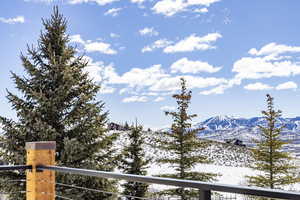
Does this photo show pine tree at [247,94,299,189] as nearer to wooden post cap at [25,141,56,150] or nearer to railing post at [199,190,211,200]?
wooden post cap at [25,141,56,150]

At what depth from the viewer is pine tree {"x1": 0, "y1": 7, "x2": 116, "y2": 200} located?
9.02 meters

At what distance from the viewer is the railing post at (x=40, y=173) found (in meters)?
3.57

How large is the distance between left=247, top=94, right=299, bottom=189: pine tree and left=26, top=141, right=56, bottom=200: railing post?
12907 mm

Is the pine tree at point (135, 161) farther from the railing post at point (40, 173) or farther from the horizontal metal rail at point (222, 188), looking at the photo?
the horizontal metal rail at point (222, 188)

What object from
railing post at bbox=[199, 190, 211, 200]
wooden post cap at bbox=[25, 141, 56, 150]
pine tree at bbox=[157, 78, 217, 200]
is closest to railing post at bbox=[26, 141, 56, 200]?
wooden post cap at bbox=[25, 141, 56, 150]

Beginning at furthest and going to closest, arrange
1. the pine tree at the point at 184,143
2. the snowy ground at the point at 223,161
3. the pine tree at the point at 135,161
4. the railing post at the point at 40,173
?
the snowy ground at the point at 223,161 → the pine tree at the point at 184,143 → the pine tree at the point at 135,161 → the railing post at the point at 40,173

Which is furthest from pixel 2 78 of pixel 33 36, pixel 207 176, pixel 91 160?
pixel 207 176

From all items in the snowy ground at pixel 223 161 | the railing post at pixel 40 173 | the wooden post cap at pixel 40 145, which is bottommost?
the snowy ground at pixel 223 161

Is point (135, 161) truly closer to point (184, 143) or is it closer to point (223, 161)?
point (184, 143)

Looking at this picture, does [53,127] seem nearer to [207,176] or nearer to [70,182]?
[70,182]

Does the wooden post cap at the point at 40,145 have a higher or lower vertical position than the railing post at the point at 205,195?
higher

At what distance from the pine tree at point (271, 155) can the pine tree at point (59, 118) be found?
26.1 feet

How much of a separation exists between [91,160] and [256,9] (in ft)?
30.5

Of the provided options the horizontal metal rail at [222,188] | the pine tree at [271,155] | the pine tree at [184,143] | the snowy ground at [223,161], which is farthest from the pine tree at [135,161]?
the snowy ground at [223,161]
